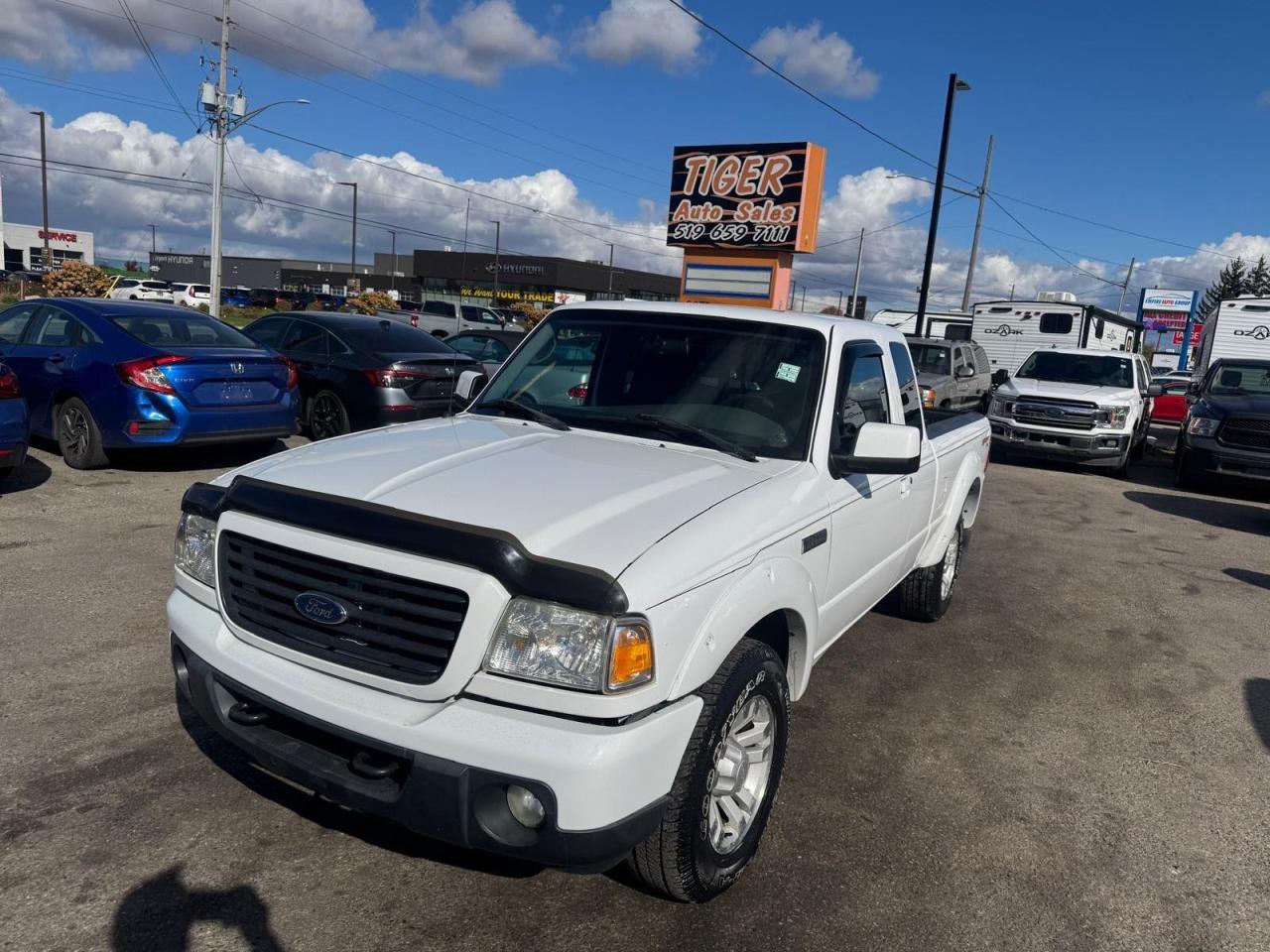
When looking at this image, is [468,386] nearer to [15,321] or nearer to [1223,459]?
[15,321]

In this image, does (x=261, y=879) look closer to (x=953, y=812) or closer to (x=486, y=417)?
(x=486, y=417)

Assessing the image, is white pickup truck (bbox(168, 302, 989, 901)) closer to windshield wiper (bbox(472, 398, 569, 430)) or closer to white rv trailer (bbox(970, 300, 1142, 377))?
windshield wiper (bbox(472, 398, 569, 430))

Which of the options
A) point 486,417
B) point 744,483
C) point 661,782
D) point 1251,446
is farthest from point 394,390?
point 1251,446

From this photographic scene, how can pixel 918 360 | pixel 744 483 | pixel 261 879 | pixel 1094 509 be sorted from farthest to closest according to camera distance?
pixel 918 360
pixel 1094 509
pixel 744 483
pixel 261 879

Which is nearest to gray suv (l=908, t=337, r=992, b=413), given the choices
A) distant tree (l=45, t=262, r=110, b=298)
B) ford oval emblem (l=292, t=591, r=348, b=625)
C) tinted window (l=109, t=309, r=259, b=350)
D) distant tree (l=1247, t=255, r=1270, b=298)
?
tinted window (l=109, t=309, r=259, b=350)

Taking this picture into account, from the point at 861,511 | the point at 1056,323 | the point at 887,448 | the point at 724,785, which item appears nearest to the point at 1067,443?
the point at 861,511

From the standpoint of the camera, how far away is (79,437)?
812cm

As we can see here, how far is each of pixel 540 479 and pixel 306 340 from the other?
8442mm

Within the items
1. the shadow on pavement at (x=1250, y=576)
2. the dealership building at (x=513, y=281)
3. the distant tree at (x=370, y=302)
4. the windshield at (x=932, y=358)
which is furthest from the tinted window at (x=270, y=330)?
the dealership building at (x=513, y=281)

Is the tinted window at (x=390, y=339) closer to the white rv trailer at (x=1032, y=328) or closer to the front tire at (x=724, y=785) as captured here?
the front tire at (x=724, y=785)

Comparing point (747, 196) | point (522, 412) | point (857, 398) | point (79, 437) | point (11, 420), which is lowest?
point (79, 437)

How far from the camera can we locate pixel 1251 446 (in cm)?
1108

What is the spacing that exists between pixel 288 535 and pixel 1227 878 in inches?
134

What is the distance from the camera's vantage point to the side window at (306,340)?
1030 cm
